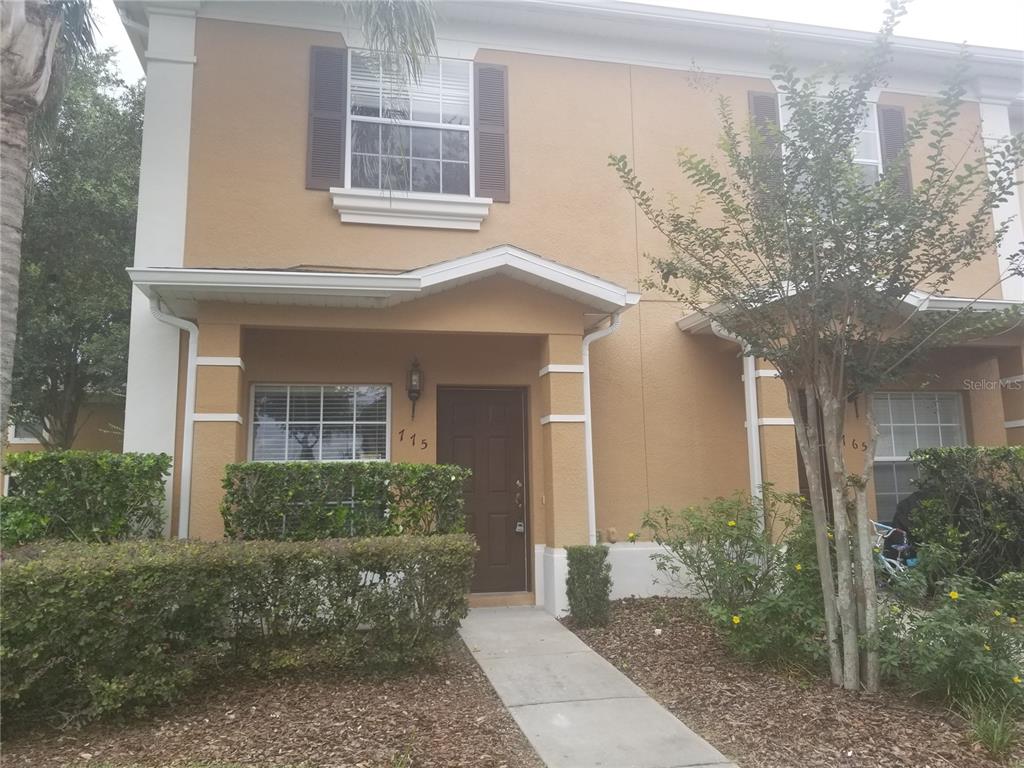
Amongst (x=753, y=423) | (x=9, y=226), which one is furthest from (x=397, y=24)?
(x=753, y=423)

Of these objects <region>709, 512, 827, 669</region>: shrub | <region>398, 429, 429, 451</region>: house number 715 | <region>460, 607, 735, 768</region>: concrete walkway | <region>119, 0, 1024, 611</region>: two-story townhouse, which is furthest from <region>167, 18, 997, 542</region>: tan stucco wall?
<region>709, 512, 827, 669</region>: shrub

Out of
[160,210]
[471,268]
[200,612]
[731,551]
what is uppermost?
[160,210]

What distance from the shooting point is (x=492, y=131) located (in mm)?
8156

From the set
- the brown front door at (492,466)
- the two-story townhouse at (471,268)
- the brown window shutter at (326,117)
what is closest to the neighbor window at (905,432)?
the two-story townhouse at (471,268)

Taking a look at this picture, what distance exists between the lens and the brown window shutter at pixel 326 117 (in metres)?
7.68

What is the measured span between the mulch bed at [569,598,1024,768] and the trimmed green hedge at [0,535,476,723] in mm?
1634

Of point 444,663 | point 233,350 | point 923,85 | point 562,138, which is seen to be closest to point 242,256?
point 233,350

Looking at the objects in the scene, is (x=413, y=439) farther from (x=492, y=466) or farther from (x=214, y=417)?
(x=214, y=417)

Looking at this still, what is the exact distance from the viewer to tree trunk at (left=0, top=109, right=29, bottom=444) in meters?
4.64

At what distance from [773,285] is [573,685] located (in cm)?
314

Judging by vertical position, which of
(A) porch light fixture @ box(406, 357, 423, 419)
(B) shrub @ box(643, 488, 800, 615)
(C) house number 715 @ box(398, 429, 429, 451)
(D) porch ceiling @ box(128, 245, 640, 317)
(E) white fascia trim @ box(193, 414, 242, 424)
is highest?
(D) porch ceiling @ box(128, 245, 640, 317)

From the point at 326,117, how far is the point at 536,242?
8.99 feet

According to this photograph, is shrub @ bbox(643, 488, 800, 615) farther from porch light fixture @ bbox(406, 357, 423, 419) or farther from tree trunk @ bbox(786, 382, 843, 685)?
porch light fixture @ bbox(406, 357, 423, 419)

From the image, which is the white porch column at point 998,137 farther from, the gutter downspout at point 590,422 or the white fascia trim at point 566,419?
the white fascia trim at point 566,419
